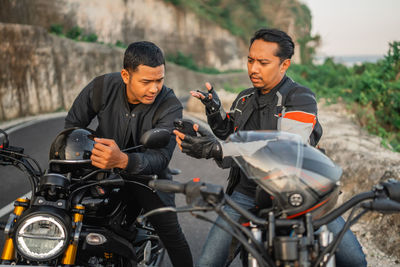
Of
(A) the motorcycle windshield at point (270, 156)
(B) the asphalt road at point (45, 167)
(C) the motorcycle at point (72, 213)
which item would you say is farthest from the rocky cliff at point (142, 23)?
(A) the motorcycle windshield at point (270, 156)

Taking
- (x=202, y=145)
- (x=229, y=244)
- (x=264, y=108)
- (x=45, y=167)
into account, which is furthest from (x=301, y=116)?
(x=45, y=167)

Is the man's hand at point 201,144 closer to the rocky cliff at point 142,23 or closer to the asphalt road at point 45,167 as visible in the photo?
the asphalt road at point 45,167

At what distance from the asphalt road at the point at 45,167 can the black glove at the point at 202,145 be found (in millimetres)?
2307

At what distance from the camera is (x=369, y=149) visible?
23.2ft

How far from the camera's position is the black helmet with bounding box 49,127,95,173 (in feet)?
8.71

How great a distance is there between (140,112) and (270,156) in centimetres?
166

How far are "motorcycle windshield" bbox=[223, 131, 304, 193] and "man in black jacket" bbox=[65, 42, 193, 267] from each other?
3.89 ft

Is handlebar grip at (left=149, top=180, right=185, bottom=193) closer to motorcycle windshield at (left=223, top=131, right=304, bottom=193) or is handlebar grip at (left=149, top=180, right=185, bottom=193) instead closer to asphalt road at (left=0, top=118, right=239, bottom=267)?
motorcycle windshield at (left=223, top=131, right=304, bottom=193)

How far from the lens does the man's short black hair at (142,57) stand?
133 inches

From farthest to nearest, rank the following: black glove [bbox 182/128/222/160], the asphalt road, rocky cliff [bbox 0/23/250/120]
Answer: rocky cliff [bbox 0/23/250/120] < the asphalt road < black glove [bbox 182/128/222/160]

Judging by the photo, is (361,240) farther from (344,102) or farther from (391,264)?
(344,102)

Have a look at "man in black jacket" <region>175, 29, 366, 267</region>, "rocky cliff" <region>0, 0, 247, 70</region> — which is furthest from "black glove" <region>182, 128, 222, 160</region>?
"rocky cliff" <region>0, 0, 247, 70</region>

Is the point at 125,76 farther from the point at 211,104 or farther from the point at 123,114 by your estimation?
the point at 211,104

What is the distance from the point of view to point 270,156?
6.50 ft
